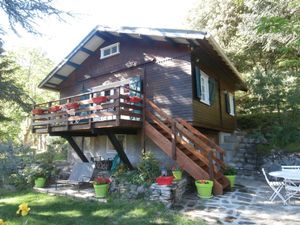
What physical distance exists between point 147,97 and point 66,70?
4.86m

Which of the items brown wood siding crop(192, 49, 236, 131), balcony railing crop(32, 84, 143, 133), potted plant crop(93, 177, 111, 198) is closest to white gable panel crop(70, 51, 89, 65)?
balcony railing crop(32, 84, 143, 133)

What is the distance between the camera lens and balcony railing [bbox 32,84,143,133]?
7.83m

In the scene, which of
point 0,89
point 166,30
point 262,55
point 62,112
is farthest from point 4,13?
point 262,55

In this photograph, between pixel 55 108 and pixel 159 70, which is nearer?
pixel 159 70

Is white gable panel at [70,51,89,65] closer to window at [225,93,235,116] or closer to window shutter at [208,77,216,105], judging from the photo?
window shutter at [208,77,216,105]

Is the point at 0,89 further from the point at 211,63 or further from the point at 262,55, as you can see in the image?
the point at 262,55

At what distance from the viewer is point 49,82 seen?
41.9 ft

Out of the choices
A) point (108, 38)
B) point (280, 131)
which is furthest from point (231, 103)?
point (108, 38)

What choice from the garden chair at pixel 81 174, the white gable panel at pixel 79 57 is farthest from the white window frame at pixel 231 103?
the garden chair at pixel 81 174

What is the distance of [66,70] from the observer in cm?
1231

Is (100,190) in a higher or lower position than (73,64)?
lower

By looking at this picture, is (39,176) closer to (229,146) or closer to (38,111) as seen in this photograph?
(38,111)

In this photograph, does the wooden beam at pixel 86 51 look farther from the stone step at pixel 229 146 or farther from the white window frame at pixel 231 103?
the stone step at pixel 229 146

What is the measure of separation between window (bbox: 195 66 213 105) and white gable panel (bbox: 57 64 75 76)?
20.3 ft
